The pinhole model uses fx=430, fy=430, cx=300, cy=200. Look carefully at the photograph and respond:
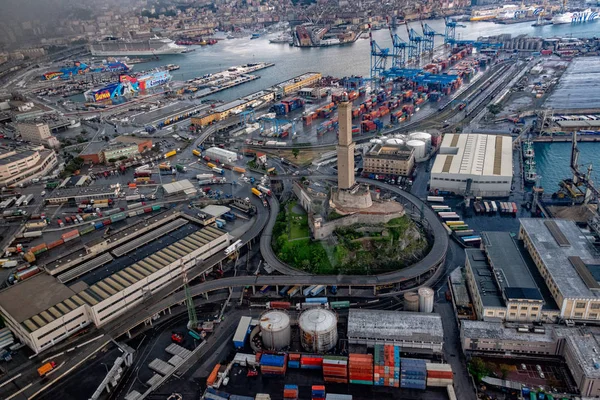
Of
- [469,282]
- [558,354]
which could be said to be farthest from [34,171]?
[558,354]

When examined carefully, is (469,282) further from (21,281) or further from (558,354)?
(21,281)

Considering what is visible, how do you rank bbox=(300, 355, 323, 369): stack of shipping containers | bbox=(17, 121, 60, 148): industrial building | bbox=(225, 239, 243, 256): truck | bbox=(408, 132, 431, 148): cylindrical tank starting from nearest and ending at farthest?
1. bbox=(300, 355, 323, 369): stack of shipping containers
2. bbox=(225, 239, 243, 256): truck
3. bbox=(408, 132, 431, 148): cylindrical tank
4. bbox=(17, 121, 60, 148): industrial building

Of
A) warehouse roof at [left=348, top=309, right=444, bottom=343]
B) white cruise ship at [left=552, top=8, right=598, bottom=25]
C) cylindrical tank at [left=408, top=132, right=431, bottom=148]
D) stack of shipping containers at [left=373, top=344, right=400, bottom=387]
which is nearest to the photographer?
stack of shipping containers at [left=373, top=344, right=400, bottom=387]

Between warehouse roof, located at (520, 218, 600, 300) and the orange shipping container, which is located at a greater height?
warehouse roof, located at (520, 218, 600, 300)

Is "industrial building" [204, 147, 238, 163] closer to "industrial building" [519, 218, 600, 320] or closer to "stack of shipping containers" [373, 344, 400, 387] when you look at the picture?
"industrial building" [519, 218, 600, 320]

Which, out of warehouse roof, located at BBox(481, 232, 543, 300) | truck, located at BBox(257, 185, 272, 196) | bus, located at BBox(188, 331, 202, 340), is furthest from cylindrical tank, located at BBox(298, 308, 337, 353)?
truck, located at BBox(257, 185, 272, 196)

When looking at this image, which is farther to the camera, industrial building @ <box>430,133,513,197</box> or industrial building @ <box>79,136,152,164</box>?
industrial building @ <box>79,136,152,164</box>

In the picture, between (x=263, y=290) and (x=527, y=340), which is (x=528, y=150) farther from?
(x=263, y=290)

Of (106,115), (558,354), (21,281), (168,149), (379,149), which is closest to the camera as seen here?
(558,354)
